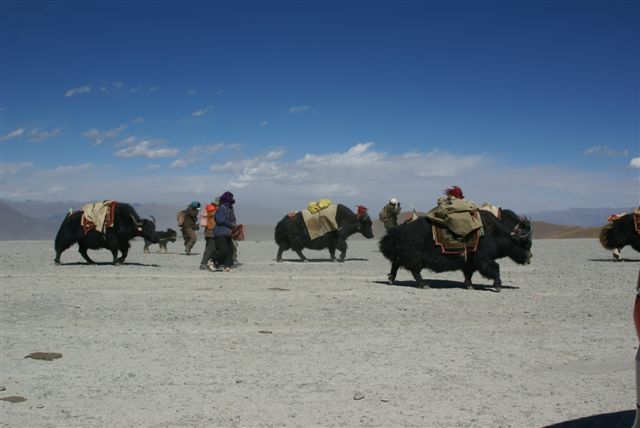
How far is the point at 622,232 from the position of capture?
56.1ft

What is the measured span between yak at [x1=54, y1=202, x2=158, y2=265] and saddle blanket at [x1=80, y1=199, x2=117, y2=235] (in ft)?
0.36

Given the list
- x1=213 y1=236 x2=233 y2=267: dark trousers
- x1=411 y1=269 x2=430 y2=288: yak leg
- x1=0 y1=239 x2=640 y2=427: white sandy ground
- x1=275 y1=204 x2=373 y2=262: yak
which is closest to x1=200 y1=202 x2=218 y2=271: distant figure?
x1=213 y1=236 x2=233 y2=267: dark trousers

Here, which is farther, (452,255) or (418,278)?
(418,278)

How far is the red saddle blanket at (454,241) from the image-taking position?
35.2 ft

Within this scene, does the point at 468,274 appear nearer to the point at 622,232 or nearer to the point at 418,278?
the point at 418,278

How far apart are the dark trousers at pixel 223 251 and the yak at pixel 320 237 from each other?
353 centimetres

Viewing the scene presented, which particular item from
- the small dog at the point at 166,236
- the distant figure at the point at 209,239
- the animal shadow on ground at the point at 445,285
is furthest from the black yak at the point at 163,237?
the animal shadow on ground at the point at 445,285

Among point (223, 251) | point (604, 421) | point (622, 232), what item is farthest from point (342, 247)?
point (604, 421)

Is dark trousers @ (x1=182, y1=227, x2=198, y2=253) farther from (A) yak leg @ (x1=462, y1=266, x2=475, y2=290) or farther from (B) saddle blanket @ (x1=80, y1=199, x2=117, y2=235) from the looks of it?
(A) yak leg @ (x1=462, y1=266, x2=475, y2=290)

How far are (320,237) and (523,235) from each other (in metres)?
7.73

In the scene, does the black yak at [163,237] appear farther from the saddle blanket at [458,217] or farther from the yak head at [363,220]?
the saddle blanket at [458,217]

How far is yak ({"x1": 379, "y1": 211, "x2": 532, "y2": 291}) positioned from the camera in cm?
1082

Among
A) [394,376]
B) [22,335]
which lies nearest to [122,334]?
[22,335]

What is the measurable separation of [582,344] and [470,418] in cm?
286
